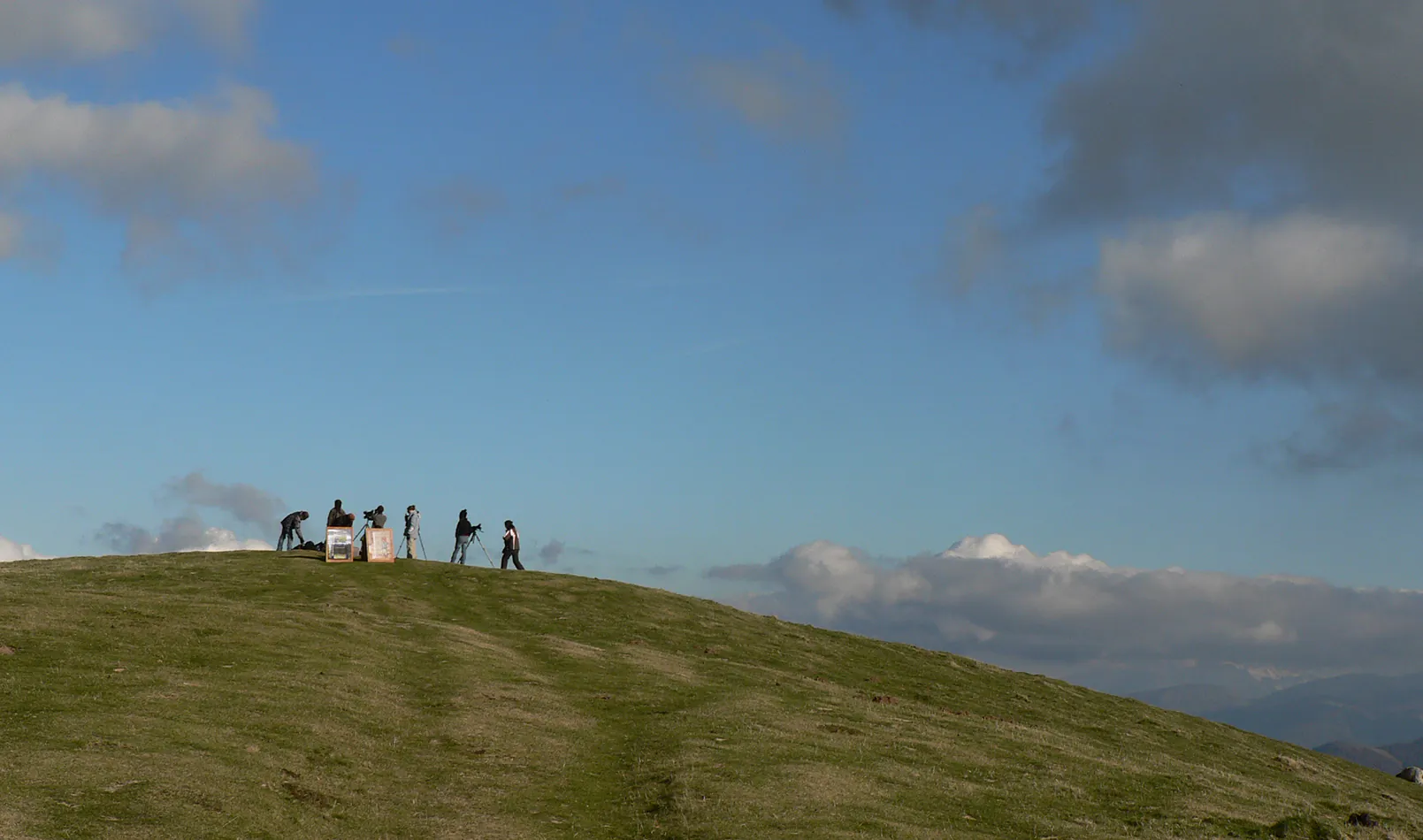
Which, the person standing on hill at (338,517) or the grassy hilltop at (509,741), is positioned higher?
the person standing on hill at (338,517)

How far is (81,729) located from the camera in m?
32.1

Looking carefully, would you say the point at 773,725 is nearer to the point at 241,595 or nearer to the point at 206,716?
the point at 206,716

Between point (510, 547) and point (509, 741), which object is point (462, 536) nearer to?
point (510, 547)

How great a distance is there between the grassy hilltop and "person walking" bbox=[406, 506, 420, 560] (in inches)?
605

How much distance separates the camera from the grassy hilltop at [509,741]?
2958 centimetres

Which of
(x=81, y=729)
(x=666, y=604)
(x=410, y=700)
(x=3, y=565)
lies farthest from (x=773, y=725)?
(x=3, y=565)

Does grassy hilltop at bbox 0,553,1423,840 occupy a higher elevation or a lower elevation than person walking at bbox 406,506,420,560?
lower

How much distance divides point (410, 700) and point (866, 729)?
1779cm

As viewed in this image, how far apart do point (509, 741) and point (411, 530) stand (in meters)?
49.1

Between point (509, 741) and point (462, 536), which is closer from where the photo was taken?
point (509, 741)

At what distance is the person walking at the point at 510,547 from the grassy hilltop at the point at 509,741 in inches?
652

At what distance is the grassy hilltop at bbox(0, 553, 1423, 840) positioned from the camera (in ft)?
97.0

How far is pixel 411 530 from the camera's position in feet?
279

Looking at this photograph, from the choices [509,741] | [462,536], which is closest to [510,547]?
[462,536]
